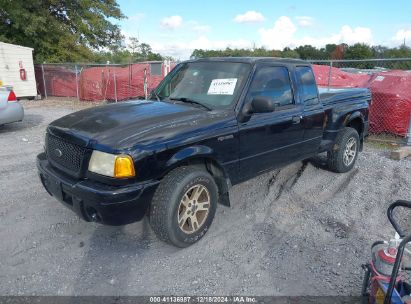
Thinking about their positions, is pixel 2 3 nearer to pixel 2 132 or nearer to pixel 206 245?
pixel 2 132

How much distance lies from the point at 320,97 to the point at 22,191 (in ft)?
14.9

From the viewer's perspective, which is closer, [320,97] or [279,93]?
[279,93]

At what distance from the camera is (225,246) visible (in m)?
3.56

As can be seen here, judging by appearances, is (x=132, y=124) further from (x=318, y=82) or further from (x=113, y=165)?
(x=318, y=82)

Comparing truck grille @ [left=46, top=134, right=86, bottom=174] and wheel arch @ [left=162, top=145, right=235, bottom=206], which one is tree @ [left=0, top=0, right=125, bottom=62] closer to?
truck grille @ [left=46, top=134, right=86, bottom=174]

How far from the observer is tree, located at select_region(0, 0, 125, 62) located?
17891 mm

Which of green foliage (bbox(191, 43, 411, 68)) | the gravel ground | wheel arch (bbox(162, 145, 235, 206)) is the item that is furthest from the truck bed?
green foliage (bbox(191, 43, 411, 68))

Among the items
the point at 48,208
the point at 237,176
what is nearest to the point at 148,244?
the point at 237,176

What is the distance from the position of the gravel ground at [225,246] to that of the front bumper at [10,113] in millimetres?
3760

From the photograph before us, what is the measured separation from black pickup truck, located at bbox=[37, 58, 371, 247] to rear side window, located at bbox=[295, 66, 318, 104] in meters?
0.02


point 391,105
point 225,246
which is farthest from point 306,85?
point 391,105

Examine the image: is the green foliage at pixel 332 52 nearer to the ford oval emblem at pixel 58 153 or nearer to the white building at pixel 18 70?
the white building at pixel 18 70

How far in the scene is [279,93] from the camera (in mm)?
4328

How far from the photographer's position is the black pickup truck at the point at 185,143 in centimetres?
303
